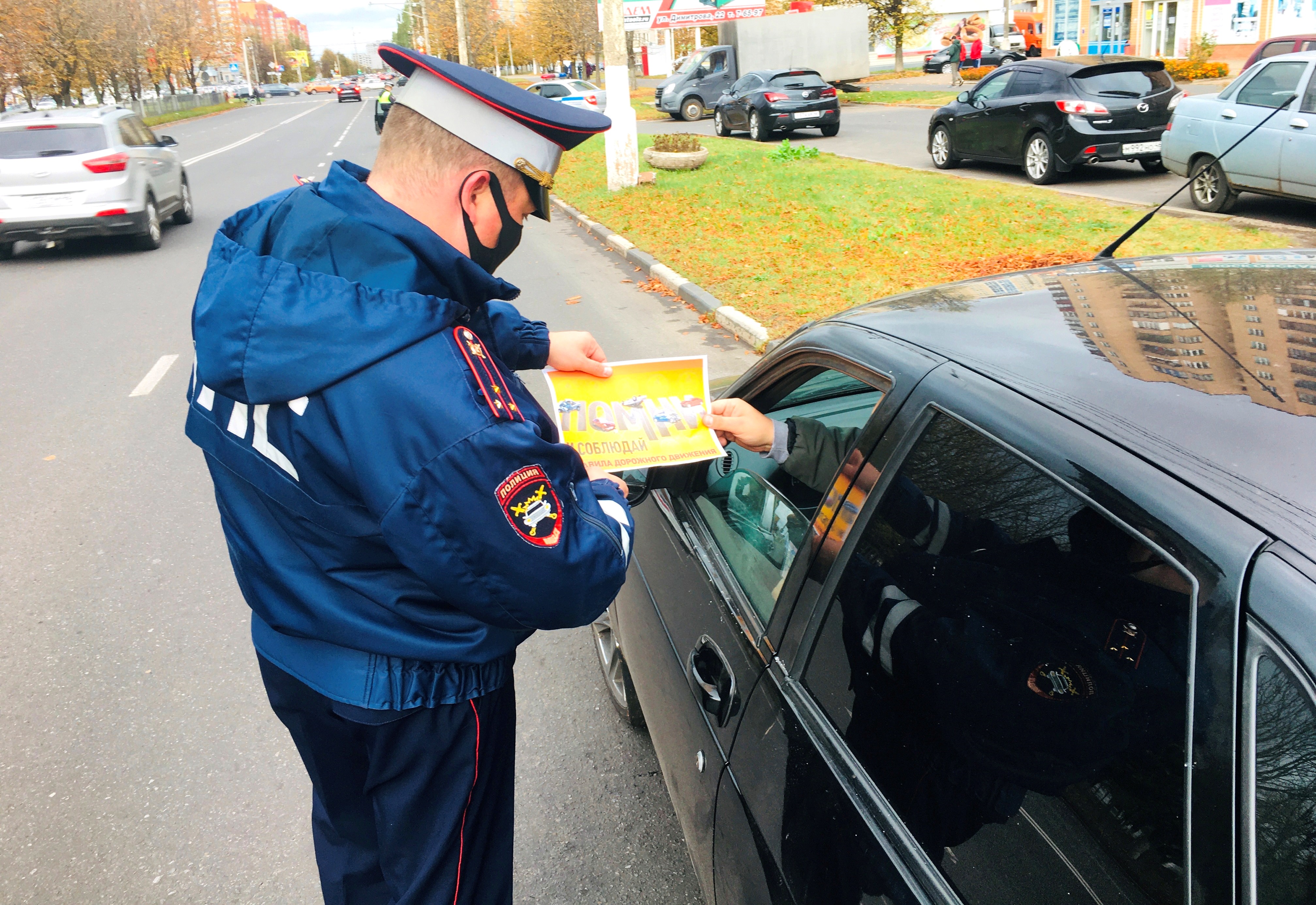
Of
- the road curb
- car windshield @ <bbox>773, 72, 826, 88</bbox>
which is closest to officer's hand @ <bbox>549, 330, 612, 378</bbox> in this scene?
the road curb

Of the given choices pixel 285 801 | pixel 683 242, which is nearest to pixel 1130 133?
pixel 683 242

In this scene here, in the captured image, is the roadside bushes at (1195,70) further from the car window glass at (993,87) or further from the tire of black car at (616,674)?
the tire of black car at (616,674)

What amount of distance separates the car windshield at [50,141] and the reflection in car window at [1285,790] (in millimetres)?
14070

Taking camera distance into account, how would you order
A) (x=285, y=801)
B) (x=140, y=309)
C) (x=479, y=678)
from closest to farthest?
(x=479, y=678) → (x=285, y=801) → (x=140, y=309)

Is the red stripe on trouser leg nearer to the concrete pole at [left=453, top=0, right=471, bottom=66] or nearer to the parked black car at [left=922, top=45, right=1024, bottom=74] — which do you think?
the parked black car at [left=922, top=45, right=1024, bottom=74]

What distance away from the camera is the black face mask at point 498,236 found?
66.6 inches

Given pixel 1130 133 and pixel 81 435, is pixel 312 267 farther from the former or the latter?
pixel 1130 133

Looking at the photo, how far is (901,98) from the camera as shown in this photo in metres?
31.8

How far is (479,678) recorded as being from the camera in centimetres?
177

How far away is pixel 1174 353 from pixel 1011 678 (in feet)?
1.95

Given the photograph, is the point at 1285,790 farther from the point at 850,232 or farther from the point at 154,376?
the point at 850,232

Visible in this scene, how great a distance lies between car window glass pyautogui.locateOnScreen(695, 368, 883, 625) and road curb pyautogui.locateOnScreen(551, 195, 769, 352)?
14.6 feet

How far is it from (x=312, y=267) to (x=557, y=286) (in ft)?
28.4

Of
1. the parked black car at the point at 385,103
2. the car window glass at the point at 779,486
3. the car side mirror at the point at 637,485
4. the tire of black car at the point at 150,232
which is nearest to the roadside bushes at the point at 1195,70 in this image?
the parked black car at the point at 385,103
